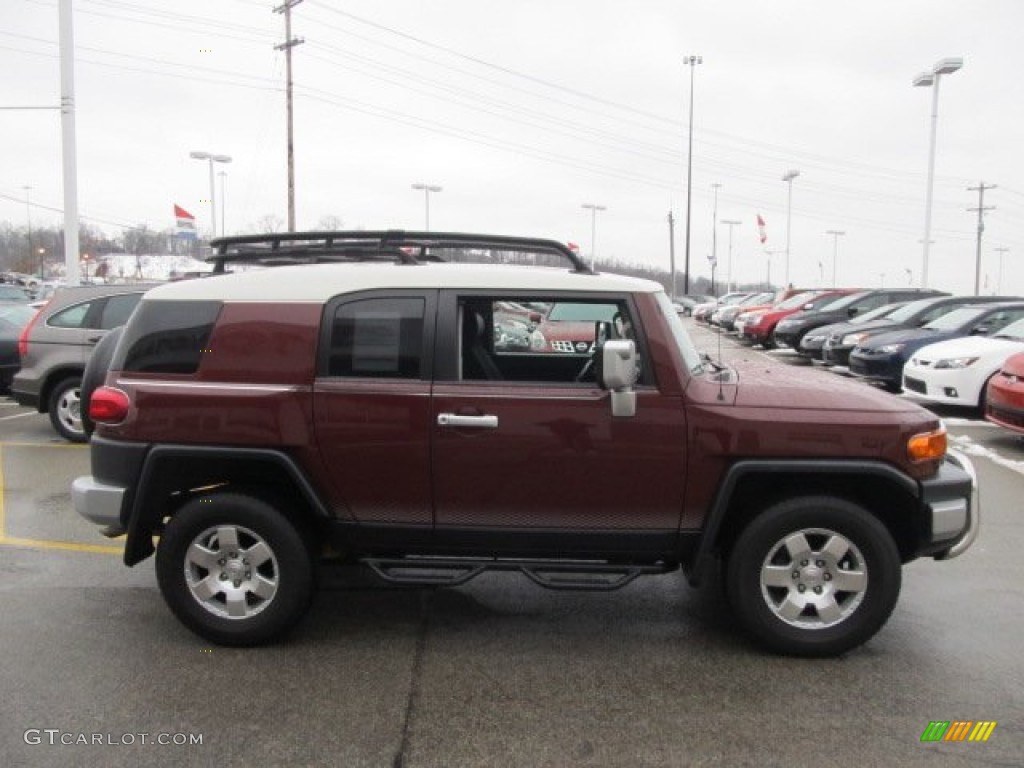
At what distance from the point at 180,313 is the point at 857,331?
1437 centimetres

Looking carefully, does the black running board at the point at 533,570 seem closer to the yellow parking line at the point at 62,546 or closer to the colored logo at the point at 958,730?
the colored logo at the point at 958,730

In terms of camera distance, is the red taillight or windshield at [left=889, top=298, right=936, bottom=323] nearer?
the red taillight

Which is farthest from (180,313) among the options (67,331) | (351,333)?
(67,331)

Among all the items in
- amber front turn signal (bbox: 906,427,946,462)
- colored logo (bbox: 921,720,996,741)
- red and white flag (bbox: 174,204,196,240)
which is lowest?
colored logo (bbox: 921,720,996,741)

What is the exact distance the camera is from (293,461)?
3.88 m

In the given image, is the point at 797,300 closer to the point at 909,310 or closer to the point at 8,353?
the point at 909,310

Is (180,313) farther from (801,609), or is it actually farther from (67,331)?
(67,331)

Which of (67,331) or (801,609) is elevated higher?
(67,331)

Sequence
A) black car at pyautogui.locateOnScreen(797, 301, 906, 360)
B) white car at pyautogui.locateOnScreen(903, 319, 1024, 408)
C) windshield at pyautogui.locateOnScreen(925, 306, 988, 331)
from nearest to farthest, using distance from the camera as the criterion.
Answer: white car at pyautogui.locateOnScreen(903, 319, 1024, 408) < windshield at pyautogui.locateOnScreen(925, 306, 988, 331) < black car at pyautogui.locateOnScreen(797, 301, 906, 360)

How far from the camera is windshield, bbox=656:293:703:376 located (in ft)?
13.0

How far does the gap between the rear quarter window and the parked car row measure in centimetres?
762

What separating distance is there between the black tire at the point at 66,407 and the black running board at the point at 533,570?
22.0 feet

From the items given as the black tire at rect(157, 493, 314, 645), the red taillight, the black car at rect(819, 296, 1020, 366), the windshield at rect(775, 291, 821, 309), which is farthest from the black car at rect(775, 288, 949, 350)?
the red taillight

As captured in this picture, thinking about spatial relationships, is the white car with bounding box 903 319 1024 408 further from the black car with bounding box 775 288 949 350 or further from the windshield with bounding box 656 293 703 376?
the black car with bounding box 775 288 949 350
